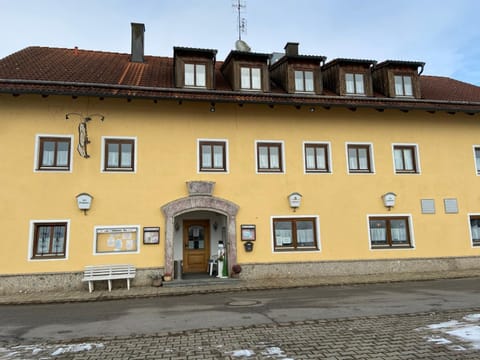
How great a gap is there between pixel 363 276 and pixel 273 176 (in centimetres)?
477

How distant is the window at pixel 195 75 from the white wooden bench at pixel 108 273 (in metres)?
6.81

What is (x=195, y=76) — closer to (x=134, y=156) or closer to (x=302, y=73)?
(x=134, y=156)

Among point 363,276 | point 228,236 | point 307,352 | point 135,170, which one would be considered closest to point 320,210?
point 363,276

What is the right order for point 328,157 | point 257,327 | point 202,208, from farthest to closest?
point 328,157, point 202,208, point 257,327

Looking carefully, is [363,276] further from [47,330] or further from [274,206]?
[47,330]

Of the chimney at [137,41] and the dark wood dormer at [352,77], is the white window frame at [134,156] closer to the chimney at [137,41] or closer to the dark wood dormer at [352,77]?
the chimney at [137,41]

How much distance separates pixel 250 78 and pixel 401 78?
Answer: 635cm

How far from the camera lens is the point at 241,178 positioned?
12969 millimetres

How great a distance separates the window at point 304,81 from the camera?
46.3 ft

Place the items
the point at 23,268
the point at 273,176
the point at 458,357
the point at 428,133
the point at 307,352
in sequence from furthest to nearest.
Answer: the point at 428,133 → the point at 273,176 → the point at 23,268 → the point at 307,352 → the point at 458,357

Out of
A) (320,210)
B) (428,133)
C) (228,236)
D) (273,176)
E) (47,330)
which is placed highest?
(428,133)

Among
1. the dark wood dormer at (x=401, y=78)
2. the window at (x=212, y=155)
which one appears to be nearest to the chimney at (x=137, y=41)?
the window at (x=212, y=155)

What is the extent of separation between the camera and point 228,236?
12.5 metres

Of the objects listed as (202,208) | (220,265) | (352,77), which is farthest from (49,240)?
(352,77)
